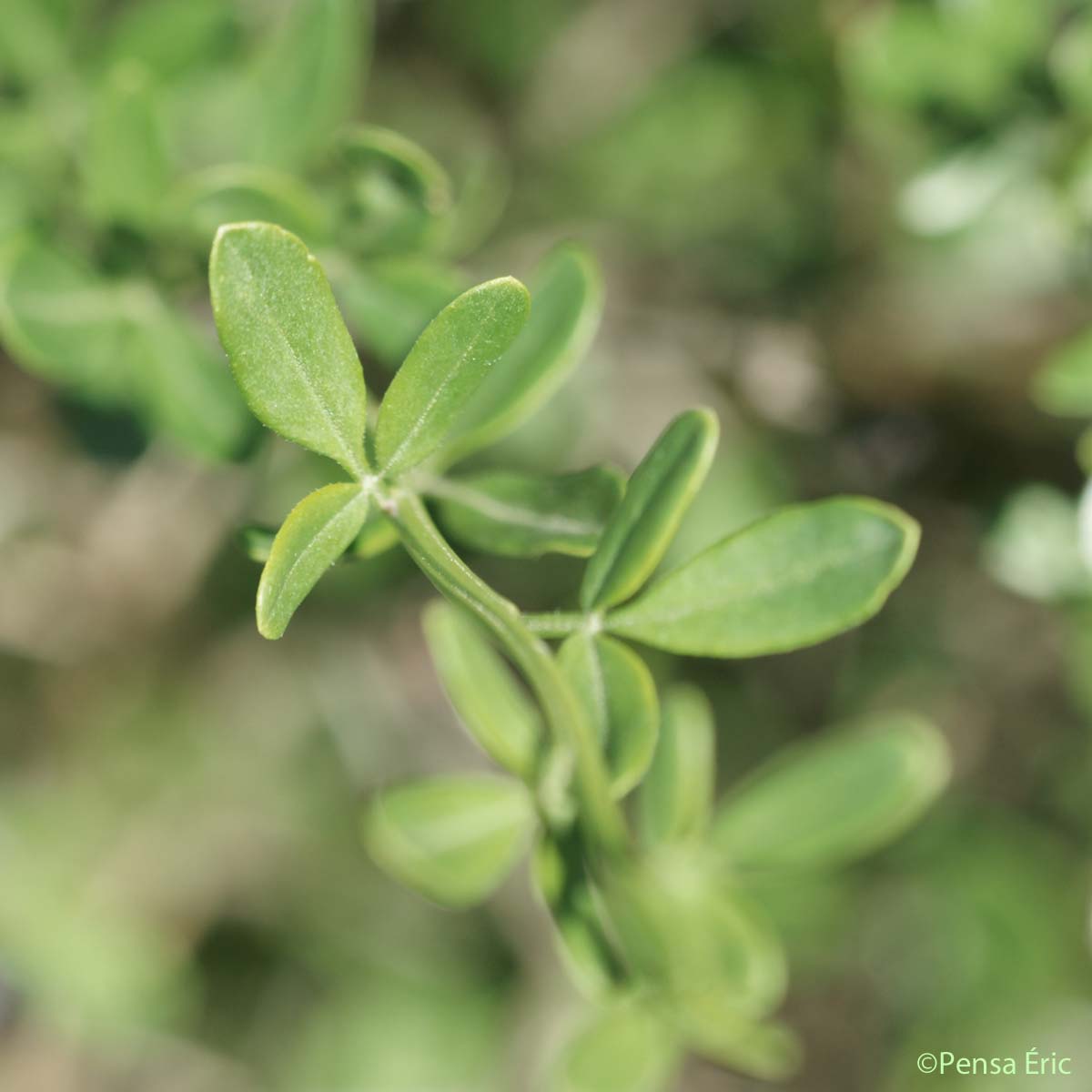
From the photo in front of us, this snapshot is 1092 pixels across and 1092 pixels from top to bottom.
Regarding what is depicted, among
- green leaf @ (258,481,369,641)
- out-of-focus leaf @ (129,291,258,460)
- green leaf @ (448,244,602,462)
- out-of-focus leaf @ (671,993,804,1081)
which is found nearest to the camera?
green leaf @ (258,481,369,641)

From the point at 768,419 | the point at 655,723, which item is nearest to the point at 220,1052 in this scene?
the point at 768,419

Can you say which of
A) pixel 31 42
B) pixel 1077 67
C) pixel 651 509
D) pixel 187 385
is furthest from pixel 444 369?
pixel 1077 67

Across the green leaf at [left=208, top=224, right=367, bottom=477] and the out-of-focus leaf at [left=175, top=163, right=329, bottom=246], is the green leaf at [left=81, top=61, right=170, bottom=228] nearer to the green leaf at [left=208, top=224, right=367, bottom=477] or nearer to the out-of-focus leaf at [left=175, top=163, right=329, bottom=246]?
the out-of-focus leaf at [left=175, top=163, right=329, bottom=246]

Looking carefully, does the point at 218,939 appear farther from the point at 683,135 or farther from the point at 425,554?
the point at 425,554

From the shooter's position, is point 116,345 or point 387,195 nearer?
point 387,195

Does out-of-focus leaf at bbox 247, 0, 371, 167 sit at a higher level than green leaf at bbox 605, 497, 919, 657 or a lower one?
higher

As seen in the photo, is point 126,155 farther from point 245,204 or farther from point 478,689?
point 478,689

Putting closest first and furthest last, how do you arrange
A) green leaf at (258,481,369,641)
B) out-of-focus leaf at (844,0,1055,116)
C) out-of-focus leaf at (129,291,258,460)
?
1. green leaf at (258,481,369,641)
2. out-of-focus leaf at (129,291,258,460)
3. out-of-focus leaf at (844,0,1055,116)

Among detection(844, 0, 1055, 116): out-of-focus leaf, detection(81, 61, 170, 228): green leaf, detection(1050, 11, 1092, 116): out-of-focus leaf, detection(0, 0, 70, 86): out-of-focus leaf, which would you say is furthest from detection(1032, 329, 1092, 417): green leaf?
detection(0, 0, 70, 86): out-of-focus leaf
